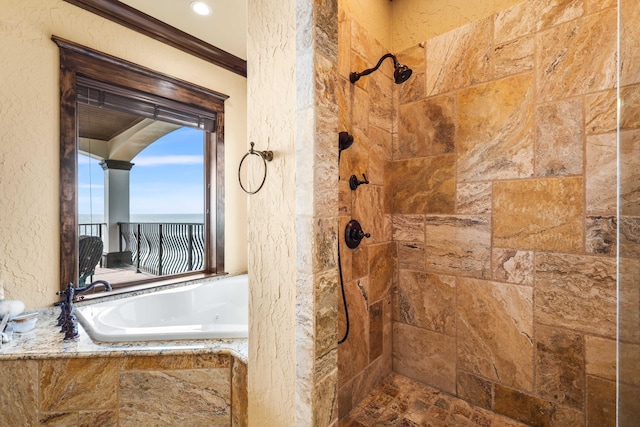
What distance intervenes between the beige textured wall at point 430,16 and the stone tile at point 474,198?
39.0 inches

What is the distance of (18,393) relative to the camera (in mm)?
1277

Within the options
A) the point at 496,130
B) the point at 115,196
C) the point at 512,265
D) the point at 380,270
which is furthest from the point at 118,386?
the point at 115,196

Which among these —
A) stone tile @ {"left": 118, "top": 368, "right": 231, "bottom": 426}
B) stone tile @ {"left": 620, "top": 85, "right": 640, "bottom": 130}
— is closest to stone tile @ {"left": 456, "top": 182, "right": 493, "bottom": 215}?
stone tile @ {"left": 620, "top": 85, "right": 640, "bottom": 130}

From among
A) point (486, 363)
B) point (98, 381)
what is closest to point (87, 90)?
point (98, 381)

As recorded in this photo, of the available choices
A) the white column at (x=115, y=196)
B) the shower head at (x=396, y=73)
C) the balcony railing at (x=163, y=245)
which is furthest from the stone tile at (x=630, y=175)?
the white column at (x=115, y=196)

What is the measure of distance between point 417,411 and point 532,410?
1.89 feet

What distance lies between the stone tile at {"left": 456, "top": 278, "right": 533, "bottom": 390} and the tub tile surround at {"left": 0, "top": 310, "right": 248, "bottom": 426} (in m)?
1.27

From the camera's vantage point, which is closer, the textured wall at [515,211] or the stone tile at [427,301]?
the textured wall at [515,211]

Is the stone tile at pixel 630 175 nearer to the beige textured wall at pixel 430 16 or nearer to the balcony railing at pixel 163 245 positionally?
the beige textured wall at pixel 430 16

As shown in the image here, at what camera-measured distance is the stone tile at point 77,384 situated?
4.22ft

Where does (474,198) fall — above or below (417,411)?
above

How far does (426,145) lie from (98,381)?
6.98ft

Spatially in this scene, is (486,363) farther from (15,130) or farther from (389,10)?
(15,130)

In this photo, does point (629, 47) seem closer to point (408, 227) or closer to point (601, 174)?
point (601, 174)
